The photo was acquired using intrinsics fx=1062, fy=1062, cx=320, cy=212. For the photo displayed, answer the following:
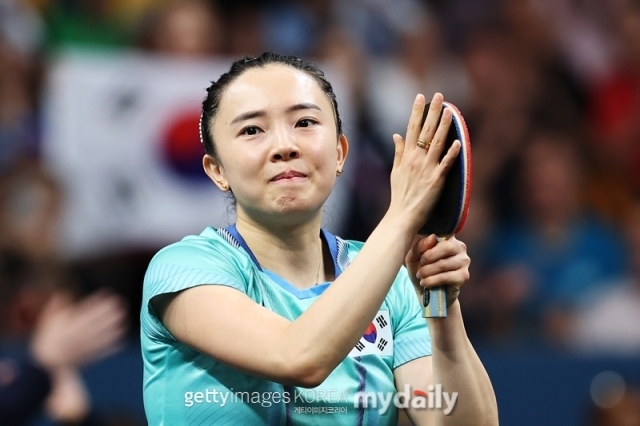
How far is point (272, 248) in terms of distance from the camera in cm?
273

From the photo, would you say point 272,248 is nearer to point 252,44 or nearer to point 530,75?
point 252,44

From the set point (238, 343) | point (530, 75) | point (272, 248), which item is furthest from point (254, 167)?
point (530, 75)

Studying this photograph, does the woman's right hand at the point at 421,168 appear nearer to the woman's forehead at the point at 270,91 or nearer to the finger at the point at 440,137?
the finger at the point at 440,137

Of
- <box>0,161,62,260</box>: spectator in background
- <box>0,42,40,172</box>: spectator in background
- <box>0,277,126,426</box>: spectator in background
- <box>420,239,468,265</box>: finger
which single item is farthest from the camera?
<box>0,42,40,172</box>: spectator in background

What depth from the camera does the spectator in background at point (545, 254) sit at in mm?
5824

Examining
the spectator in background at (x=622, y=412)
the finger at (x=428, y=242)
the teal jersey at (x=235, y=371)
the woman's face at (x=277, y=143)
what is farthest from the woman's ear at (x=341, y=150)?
the spectator in background at (x=622, y=412)

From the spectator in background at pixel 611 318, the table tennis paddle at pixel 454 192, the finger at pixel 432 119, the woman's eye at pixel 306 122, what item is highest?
the spectator in background at pixel 611 318

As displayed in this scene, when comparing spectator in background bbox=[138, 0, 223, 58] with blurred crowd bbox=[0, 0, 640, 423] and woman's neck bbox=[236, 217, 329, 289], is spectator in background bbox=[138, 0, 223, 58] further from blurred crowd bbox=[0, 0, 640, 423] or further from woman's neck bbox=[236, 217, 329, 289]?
woman's neck bbox=[236, 217, 329, 289]

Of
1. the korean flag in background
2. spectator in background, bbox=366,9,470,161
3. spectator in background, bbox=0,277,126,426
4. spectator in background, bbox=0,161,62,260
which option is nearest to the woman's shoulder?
spectator in background, bbox=0,277,126,426

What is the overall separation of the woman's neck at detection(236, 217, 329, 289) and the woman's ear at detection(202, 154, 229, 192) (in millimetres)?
100

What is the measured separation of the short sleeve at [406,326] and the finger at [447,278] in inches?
14.0

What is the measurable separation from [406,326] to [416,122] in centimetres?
70

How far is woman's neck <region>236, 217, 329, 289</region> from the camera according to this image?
272 cm

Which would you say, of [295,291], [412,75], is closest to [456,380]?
[295,291]
